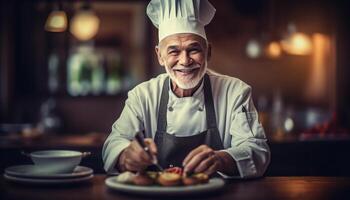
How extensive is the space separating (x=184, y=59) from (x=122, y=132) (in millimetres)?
417

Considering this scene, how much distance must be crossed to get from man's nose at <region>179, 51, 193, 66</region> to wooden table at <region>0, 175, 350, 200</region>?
63cm

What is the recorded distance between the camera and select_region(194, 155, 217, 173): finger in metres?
2.12

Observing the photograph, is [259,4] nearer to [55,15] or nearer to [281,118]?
[281,118]

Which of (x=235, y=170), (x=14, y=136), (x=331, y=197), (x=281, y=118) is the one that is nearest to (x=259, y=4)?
(x=281, y=118)

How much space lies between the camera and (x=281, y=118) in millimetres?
5195

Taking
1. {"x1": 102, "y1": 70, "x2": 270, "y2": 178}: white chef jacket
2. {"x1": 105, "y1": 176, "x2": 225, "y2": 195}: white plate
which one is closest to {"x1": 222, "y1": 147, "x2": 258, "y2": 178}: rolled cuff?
{"x1": 102, "y1": 70, "x2": 270, "y2": 178}: white chef jacket

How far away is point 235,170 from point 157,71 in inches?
148

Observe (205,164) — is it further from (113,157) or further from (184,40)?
(184,40)

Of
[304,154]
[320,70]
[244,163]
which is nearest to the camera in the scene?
[244,163]

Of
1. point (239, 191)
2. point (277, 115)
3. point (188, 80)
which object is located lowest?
point (277, 115)

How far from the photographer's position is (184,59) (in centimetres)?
262

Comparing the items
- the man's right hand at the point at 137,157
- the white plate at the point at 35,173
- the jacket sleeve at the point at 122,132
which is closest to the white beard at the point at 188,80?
the jacket sleeve at the point at 122,132

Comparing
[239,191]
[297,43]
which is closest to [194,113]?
[239,191]

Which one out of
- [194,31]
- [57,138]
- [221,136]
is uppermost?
[194,31]
